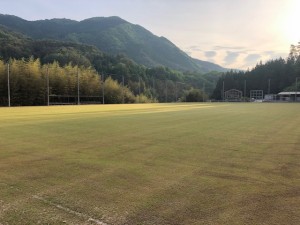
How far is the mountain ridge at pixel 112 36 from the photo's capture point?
312ft

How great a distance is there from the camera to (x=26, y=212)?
2730 millimetres

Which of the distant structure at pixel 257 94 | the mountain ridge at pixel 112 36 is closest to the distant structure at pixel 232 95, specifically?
the distant structure at pixel 257 94

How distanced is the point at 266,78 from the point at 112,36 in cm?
5198

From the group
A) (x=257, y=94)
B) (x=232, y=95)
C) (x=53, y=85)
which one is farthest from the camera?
(x=257, y=94)

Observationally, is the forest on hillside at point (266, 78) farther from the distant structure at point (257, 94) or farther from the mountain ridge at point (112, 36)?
the mountain ridge at point (112, 36)

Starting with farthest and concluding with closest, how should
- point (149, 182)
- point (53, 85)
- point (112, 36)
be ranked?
point (112, 36) → point (53, 85) → point (149, 182)

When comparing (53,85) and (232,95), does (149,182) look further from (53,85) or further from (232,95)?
(232,95)

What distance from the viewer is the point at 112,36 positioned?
104625mm

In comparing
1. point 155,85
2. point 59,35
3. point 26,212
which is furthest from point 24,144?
point 59,35

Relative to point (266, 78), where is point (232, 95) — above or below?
below

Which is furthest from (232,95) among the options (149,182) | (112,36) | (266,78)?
(149,182)

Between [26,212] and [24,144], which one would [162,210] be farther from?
[24,144]

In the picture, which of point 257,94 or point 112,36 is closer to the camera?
point 257,94

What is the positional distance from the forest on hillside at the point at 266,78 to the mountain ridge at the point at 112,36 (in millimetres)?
33177
